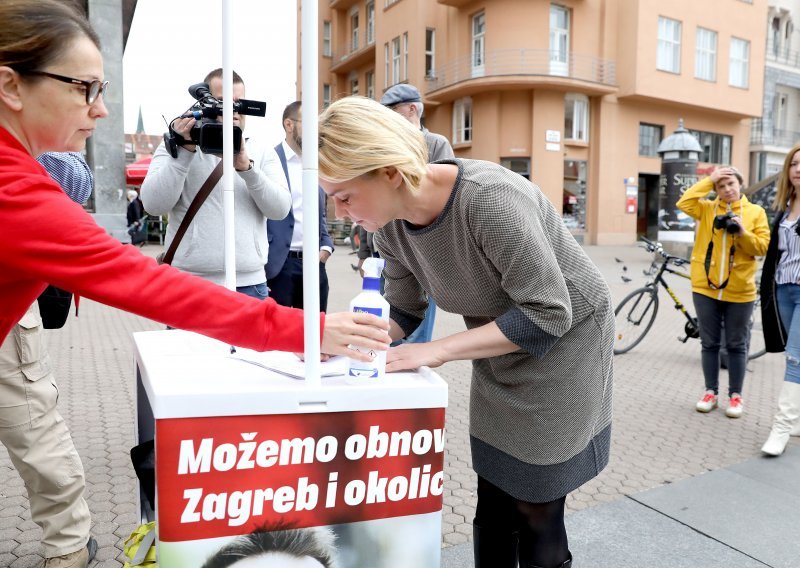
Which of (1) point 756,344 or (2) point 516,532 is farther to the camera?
(1) point 756,344

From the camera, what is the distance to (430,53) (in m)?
28.0

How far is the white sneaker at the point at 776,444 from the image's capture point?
13.5ft

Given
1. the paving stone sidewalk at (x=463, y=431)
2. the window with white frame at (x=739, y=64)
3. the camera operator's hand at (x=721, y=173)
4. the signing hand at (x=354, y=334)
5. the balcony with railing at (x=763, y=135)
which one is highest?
the window with white frame at (x=739, y=64)

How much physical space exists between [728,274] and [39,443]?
14.6 ft

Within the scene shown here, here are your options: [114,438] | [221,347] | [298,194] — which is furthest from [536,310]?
[114,438]

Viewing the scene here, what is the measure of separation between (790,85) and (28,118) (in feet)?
127

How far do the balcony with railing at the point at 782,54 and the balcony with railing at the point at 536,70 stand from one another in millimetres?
11290

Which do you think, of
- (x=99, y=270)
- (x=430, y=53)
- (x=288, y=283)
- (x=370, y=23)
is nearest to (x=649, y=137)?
(x=430, y=53)

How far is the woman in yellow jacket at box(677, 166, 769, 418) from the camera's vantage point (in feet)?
16.1

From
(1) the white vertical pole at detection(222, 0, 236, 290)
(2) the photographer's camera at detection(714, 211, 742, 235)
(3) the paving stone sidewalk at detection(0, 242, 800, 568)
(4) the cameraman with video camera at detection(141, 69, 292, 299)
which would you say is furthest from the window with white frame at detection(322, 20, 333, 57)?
(1) the white vertical pole at detection(222, 0, 236, 290)

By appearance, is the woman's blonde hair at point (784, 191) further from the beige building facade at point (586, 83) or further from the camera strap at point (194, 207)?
the beige building facade at point (586, 83)

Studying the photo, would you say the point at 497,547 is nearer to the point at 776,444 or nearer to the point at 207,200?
the point at 207,200

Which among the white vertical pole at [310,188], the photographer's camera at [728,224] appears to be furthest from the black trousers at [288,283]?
the photographer's camera at [728,224]

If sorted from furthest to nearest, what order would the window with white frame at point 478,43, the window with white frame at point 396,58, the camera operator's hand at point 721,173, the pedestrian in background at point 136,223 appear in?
the window with white frame at point 396,58 → the window with white frame at point 478,43 → the pedestrian in background at point 136,223 → the camera operator's hand at point 721,173
